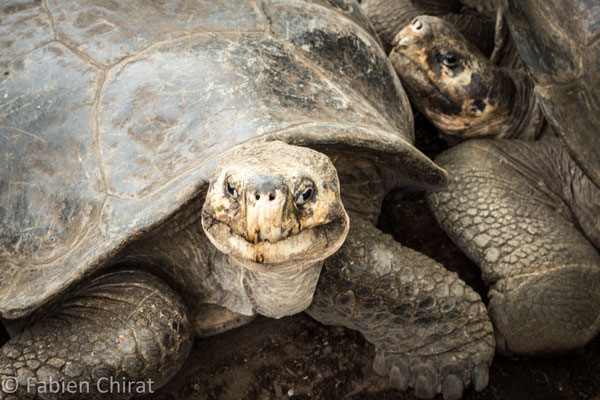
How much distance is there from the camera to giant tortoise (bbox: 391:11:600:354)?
8.99 ft

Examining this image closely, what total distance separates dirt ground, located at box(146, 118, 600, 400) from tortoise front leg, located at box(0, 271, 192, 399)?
0.49 meters

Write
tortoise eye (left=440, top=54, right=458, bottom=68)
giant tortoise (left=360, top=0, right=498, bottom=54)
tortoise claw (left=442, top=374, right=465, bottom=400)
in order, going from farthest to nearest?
giant tortoise (left=360, top=0, right=498, bottom=54) < tortoise eye (left=440, top=54, right=458, bottom=68) < tortoise claw (left=442, top=374, right=465, bottom=400)

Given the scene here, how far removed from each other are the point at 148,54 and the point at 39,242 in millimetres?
787

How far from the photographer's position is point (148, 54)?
2.35 meters

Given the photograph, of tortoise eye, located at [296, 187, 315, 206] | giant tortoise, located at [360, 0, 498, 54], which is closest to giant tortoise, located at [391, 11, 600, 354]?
giant tortoise, located at [360, 0, 498, 54]

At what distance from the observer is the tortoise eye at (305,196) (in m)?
1.74

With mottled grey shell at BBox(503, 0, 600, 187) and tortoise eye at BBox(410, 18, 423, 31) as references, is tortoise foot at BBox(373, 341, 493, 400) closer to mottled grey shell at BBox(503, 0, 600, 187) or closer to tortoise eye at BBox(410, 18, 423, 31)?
mottled grey shell at BBox(503, 0, 600, 187)

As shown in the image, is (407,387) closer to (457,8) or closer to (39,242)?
(39,242)

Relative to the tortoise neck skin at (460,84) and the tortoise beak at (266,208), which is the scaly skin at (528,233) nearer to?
the tortoise neck skin at (460,84)

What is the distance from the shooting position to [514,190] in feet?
10.0

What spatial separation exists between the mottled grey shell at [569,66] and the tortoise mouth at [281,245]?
3.83ft

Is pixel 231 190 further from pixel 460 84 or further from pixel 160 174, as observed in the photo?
pixel 460 84

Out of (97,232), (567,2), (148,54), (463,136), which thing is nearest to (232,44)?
(148,54)

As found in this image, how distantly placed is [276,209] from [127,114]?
872mm
